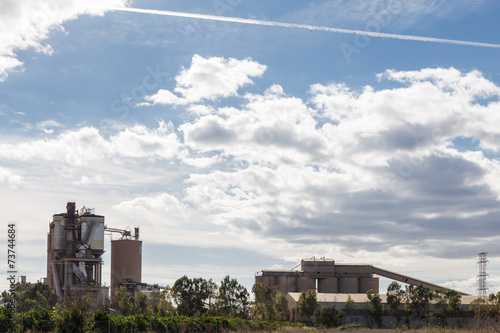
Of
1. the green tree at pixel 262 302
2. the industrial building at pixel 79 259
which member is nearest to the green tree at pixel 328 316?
the green tree at pixel 262 302

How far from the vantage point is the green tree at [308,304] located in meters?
90.1

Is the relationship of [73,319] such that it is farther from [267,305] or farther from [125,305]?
[125,305]

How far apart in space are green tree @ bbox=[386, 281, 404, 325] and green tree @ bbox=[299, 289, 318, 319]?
11.5m

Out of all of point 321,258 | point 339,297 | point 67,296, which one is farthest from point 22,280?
point 339,297

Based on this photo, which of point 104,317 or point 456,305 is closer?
point 104,317

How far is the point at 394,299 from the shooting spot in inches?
3590

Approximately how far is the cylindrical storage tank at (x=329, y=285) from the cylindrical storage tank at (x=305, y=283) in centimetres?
173

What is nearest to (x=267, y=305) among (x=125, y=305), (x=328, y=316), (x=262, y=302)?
(x=262, y=302)

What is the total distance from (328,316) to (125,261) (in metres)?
76.7

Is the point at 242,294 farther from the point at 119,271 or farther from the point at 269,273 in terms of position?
the point at 119,271

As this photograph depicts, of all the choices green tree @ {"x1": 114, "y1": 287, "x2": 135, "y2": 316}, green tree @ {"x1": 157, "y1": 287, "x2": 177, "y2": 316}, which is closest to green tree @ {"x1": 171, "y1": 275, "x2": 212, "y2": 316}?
green tree @ {"x1": 157, "y1": 287, "x2": 177, "y2": 316}

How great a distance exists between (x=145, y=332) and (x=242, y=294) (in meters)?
47.5

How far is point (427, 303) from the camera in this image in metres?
90.6

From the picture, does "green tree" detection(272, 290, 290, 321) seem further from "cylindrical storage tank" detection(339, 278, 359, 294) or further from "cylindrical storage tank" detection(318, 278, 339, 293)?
"cylindrical storage tank" detection(339, 278, 359, 294)
